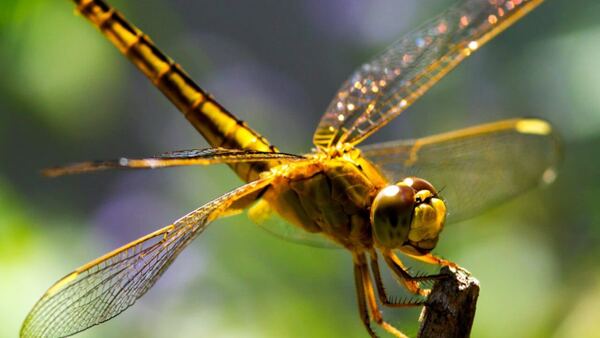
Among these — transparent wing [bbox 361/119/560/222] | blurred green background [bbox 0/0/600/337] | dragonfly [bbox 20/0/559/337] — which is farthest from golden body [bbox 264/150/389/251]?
blurred green background [bbox 0/0/600/337]

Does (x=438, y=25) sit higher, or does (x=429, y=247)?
(x=438, y=25)

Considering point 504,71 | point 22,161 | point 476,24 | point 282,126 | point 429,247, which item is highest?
point 22,161

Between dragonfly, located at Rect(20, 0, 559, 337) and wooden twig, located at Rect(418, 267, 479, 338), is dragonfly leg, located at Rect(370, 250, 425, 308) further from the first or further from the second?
wooden twig, located at Rect(418, 267, 479, 338)

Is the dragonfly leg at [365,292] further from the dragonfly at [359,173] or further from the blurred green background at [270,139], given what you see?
the blurred green background at [270,139]

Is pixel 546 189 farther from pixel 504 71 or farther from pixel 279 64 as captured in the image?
pixel 279 64

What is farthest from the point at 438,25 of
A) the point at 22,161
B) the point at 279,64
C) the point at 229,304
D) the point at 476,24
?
the point at 22,161

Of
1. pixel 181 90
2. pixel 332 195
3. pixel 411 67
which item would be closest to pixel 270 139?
pixel 181 90
